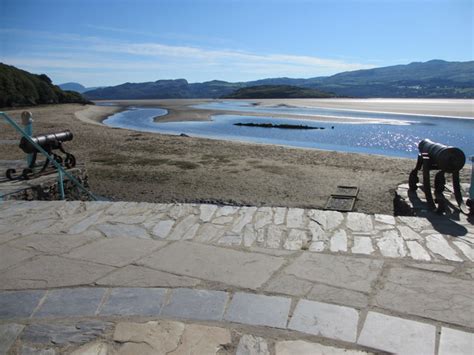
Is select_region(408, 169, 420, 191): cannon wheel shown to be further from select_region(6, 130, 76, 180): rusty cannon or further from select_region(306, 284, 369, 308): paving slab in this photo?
select_region(6, 130, 76, 180): rusty cannon

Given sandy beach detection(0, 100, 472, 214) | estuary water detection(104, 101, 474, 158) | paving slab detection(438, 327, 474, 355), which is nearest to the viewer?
paving slab detection(438, 327, 474, 355)

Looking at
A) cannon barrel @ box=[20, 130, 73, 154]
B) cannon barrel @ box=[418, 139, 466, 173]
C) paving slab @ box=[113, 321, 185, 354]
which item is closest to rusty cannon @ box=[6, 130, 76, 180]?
cannon barrel @ box=[20, 130, 73, 154]

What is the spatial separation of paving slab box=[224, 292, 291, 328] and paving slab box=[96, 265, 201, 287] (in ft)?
1.44

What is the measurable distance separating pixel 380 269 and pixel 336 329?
3.36ft

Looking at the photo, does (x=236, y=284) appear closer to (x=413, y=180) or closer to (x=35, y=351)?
(x=35, y=351)

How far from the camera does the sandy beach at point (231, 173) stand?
10500 millimetres

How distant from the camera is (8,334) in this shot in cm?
264

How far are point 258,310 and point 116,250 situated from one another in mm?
1653

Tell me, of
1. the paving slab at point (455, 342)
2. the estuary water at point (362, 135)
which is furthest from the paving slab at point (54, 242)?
the estuary water at point (362, 135)

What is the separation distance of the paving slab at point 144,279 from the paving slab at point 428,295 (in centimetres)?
141

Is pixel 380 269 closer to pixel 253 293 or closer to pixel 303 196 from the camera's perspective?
pixel 253 293

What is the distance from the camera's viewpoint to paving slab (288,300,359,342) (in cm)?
260

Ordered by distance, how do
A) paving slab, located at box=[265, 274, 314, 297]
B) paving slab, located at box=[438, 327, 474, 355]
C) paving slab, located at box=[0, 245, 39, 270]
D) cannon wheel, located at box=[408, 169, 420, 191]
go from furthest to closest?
cannon wheel, located at box=[408, 169, 420, 191] < paving slab, located at box=[0, 245, 39, 270] < paving slab, located at box=[265, 274, 314, 297] < paving slab, located at box=[438, 327, 474, 355]

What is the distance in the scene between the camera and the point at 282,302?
295 centimetres
